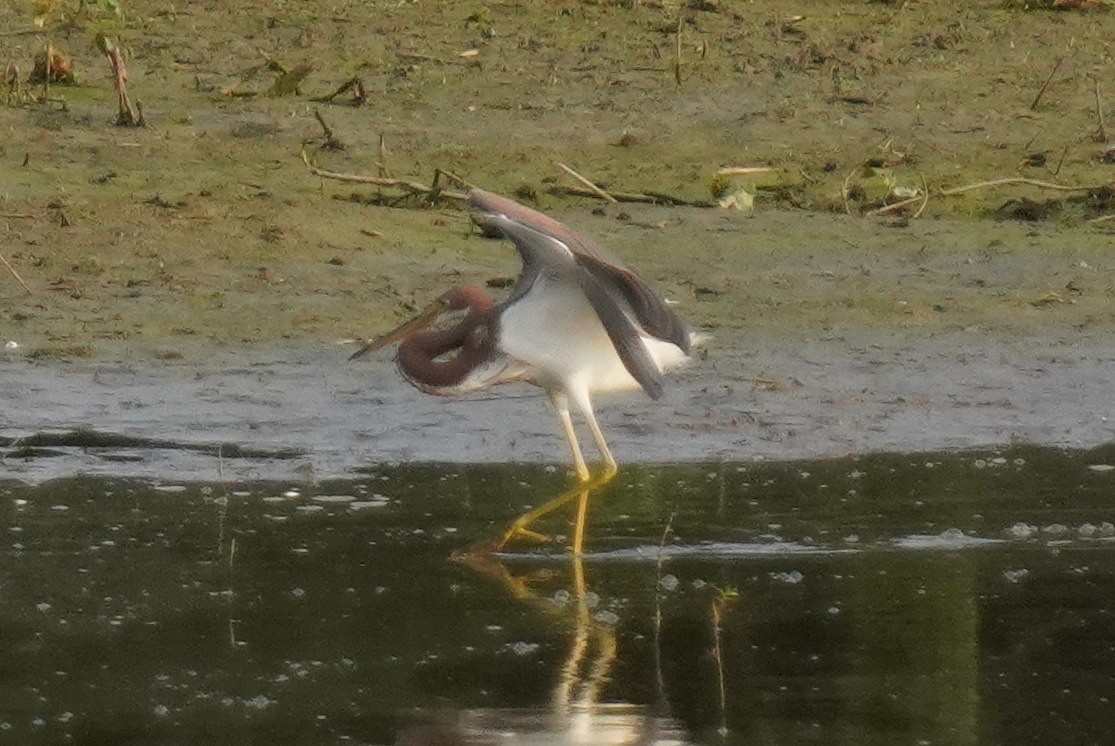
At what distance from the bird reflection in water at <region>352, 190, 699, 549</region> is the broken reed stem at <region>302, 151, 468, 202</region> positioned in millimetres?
2726

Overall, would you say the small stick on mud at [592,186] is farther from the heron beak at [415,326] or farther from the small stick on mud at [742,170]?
the heron beak at [415,326]

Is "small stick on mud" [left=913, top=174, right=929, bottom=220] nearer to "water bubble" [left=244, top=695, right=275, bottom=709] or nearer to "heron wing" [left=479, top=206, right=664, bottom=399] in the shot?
"heron wing" [left=479, top=206, right=664, bottom=399]

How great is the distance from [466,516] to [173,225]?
314 cm

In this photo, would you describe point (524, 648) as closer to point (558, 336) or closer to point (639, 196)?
point (558, 336)

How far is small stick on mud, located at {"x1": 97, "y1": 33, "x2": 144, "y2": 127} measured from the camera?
938cm

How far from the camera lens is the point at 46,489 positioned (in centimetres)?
611

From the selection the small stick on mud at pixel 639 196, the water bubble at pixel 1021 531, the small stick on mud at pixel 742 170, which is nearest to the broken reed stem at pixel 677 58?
the small stick on mud at pixel 742 170

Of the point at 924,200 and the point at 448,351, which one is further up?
the point at 448,351

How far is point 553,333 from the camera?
605 cm

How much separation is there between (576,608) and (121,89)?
5.06m

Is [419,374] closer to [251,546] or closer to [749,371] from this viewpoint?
[251,546]

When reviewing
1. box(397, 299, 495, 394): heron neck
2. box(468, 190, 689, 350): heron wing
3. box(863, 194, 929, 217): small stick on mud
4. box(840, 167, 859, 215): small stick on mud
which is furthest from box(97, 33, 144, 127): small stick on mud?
box(468, 190, 689, 350): heron wing

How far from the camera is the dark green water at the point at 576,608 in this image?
169 inches

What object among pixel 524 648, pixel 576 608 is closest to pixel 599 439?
pixel 576 608
